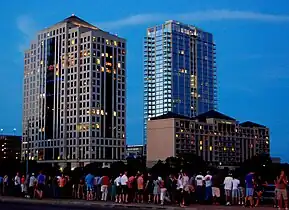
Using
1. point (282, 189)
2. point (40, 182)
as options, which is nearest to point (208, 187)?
point (282, 189)

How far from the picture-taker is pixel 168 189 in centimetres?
3303

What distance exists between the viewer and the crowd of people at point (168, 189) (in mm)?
29138

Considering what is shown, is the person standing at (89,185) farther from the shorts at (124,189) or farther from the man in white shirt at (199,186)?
the man in white shirt at (199,186)

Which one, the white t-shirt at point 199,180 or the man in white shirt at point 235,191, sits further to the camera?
the white t-shirt at point 199,180

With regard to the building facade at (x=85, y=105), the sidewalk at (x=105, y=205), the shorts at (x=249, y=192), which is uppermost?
the building facade at (x=85, y=105)

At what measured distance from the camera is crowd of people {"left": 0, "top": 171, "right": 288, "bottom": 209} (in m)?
29.1

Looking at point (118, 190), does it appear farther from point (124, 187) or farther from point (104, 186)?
point (104, 186)

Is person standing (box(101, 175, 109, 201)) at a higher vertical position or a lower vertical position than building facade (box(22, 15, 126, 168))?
lower

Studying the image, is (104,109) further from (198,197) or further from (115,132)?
(198,197)

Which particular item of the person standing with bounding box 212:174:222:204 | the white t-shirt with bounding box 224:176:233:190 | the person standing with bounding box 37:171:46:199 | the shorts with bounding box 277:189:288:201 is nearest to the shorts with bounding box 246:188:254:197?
the white t-shirt with bounding box 224:176:233:190

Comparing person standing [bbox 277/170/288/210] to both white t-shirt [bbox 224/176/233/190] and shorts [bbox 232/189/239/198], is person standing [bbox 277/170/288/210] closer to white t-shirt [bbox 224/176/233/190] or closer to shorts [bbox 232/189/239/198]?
white t-shirt [bbox 224/176/233/190]

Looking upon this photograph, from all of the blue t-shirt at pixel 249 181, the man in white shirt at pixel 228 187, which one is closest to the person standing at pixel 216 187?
the man in white shirt at pixel 228 187

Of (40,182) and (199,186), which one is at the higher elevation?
(199,186)

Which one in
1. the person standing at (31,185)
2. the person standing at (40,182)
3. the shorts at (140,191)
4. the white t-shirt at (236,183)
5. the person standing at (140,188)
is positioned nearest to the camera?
the white t-shirt at (236,183)
